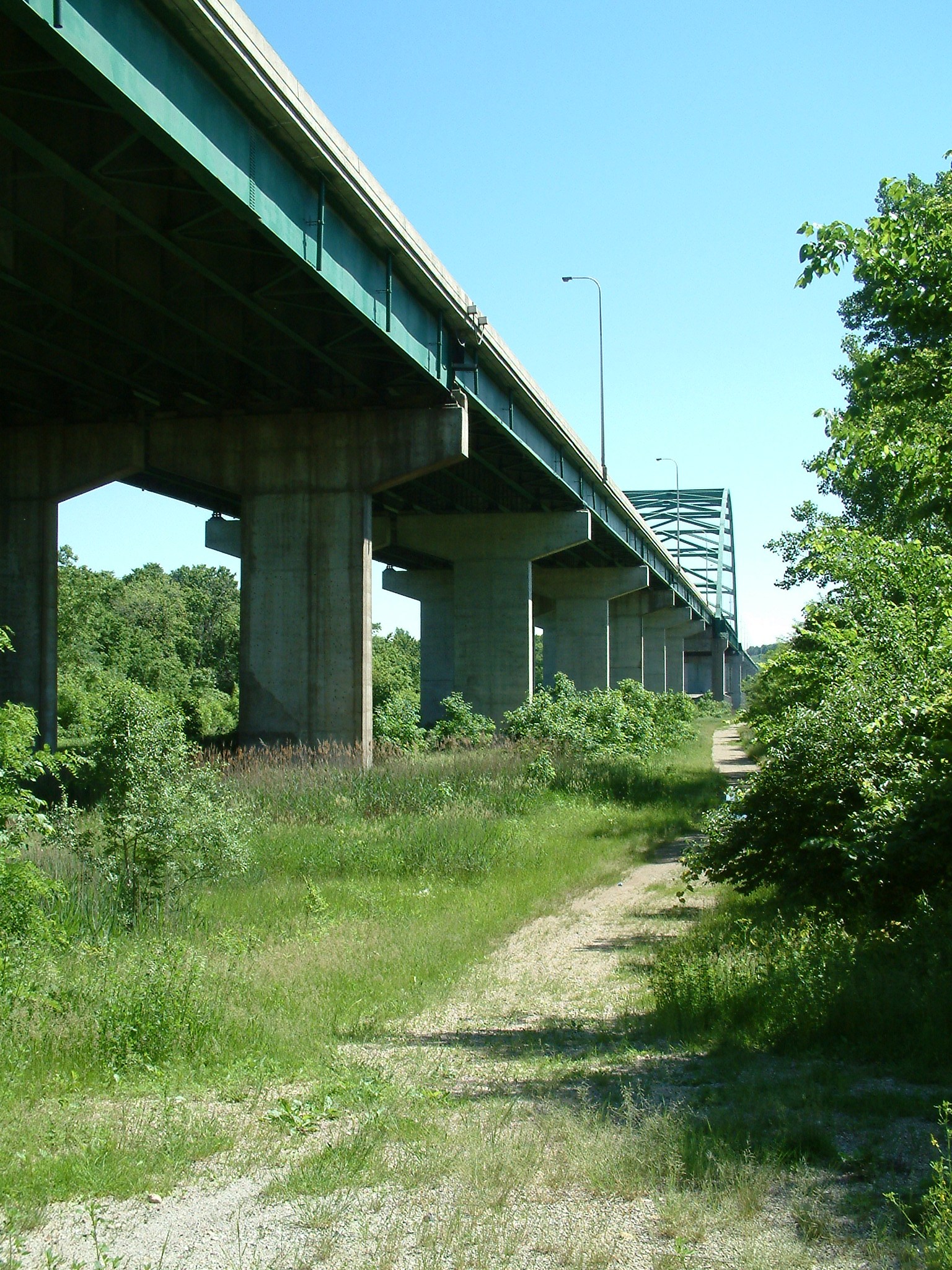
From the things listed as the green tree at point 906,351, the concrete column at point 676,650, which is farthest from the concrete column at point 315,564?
the concrete column at point 676,650

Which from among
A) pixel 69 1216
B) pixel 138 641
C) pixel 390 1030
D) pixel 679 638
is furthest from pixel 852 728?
pixel 679 638

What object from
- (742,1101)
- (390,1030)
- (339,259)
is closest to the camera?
(742,1101)

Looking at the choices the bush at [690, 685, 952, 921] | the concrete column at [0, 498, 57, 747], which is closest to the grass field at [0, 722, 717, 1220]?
the bush at [690, 685, 952, 921]

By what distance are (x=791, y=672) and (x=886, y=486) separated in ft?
10.9

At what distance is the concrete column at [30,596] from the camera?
88.9 ft

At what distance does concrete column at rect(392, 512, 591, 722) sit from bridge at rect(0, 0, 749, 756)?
70mm

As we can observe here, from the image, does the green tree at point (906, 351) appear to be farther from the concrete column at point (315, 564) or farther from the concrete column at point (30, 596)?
the concrete column at point (30, 596)

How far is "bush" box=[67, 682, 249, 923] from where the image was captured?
406 inches

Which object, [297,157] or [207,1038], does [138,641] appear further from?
[207,1038]

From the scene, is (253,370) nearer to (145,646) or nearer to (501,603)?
(501,603)

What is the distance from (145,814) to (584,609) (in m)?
46.1

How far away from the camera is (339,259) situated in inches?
706

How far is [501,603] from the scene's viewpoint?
38.2m

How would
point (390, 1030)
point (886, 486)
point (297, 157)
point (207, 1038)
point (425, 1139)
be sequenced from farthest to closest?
point (297, 157) < point (886, 486) < point (390, 1030) < point (207, 1038) < point (425, 1139)
